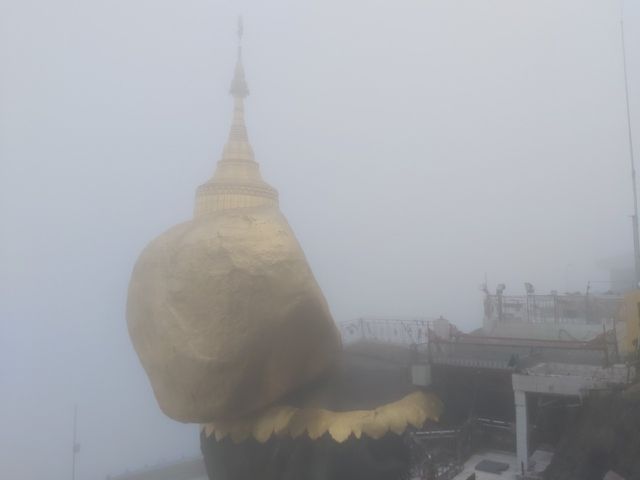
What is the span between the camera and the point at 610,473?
6016mm

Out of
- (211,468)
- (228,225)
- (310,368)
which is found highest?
(228,225)

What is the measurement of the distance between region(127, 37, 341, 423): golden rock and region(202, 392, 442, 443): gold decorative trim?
182 mm

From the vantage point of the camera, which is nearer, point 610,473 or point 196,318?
point 196,318

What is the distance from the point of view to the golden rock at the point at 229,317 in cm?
469

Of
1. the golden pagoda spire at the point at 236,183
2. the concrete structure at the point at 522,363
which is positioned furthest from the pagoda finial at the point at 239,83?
the concrete structure at the point at 522,363

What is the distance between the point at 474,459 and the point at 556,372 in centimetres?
197

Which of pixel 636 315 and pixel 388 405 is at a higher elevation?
pixel 636 315

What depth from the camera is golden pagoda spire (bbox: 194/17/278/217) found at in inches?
520

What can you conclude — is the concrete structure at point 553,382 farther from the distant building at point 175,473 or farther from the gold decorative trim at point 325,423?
the distant building at point 175,473

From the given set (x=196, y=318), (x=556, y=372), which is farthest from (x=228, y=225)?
(x=556, y=372)

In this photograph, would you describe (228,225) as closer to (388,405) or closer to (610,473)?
(388,405)

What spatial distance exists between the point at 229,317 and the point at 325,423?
4.74 ft

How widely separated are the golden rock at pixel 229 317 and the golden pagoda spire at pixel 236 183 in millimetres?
7272

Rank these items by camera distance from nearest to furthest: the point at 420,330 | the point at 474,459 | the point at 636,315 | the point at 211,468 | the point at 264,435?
the point at 264,435 < the point at 211,468 < the point at 636,315 < the point at 474,459 < the point at 420,330
